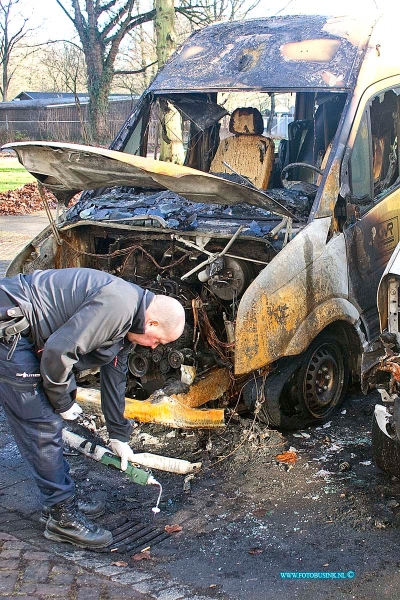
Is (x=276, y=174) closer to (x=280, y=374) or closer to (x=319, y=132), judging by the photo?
(x=319, y=132)

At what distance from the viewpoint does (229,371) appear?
471 cm

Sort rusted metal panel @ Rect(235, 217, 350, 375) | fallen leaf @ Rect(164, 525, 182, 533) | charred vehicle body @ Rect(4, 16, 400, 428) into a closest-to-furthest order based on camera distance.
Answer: fallen leaf @ Rect(164, 525, 182, 533)
rusted metal panel @ Rect(235, 217, 350, 375)
charred vehicle body @ Rect(4, 16, 400, 428)

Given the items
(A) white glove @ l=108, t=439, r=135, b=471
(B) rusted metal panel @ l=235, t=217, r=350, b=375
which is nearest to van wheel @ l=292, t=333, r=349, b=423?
(B) rusted metal panel @ l=235, t=217, r=350, b=375

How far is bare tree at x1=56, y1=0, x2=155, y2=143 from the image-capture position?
72.3 feet

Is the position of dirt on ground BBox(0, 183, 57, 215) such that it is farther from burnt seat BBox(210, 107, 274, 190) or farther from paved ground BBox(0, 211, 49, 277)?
burnt seat BBox(210, 107, 274, 190)

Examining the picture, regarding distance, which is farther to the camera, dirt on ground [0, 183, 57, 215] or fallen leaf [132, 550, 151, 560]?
dirt on ground [0, 183, 57, 215]

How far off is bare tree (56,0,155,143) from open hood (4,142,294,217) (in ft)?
57.1

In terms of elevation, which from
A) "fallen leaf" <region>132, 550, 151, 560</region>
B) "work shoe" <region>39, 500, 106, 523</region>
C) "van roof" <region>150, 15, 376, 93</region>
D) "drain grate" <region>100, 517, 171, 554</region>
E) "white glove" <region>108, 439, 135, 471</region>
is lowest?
"drain grate" <region>100, 517, 171, 554</region>

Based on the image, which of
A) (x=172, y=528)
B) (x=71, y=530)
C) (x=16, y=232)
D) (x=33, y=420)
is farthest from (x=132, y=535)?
(x=16, y=232)

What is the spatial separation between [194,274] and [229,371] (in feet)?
2.51

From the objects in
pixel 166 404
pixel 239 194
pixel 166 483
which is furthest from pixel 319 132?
pixel 166 483

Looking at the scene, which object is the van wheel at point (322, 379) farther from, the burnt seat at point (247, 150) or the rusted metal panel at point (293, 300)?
the burnt seat at point (247, 150)

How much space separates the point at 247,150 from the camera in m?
6.13

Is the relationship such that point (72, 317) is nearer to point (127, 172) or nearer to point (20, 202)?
point (127, 172)
